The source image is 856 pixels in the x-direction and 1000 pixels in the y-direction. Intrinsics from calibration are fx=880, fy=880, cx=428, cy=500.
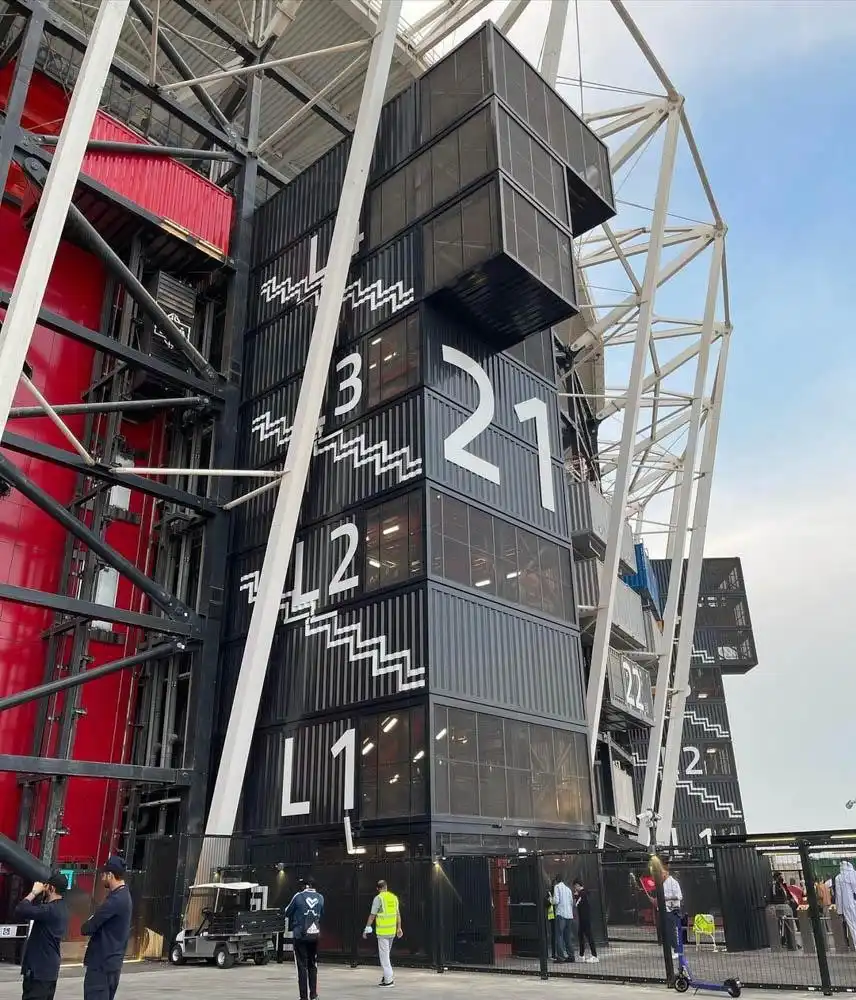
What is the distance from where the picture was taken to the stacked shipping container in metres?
26.7

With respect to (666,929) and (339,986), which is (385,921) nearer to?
(339,986)

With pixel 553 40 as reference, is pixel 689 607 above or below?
below

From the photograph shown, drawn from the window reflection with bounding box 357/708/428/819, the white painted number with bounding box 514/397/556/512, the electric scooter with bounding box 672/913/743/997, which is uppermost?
the white painted number with bounding box 514/397/556/512

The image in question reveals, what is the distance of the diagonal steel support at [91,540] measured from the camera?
28.0m

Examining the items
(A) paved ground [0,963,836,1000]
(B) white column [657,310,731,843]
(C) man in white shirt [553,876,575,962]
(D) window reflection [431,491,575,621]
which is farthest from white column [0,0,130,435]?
(B) white column [657,310,731,843]

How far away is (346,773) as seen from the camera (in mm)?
26969

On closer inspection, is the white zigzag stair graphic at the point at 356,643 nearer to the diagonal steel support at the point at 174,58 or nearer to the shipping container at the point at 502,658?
the shipping container at the point at 502,658

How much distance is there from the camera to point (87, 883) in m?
22.8

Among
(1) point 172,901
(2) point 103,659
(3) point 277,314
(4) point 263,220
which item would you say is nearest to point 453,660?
(1) point 172,901

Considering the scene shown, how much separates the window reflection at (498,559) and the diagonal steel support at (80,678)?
1081 cm

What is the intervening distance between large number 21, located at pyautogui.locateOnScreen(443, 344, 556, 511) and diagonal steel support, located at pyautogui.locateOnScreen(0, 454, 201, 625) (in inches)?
458

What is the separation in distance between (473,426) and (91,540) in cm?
1363

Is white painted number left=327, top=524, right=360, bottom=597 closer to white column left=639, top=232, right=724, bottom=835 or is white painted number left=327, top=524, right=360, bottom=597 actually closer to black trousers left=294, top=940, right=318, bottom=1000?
black trousers left=294, top=940, right=318, bottom=1000

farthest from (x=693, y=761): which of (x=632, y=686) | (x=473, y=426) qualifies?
(x=473, y=426)
